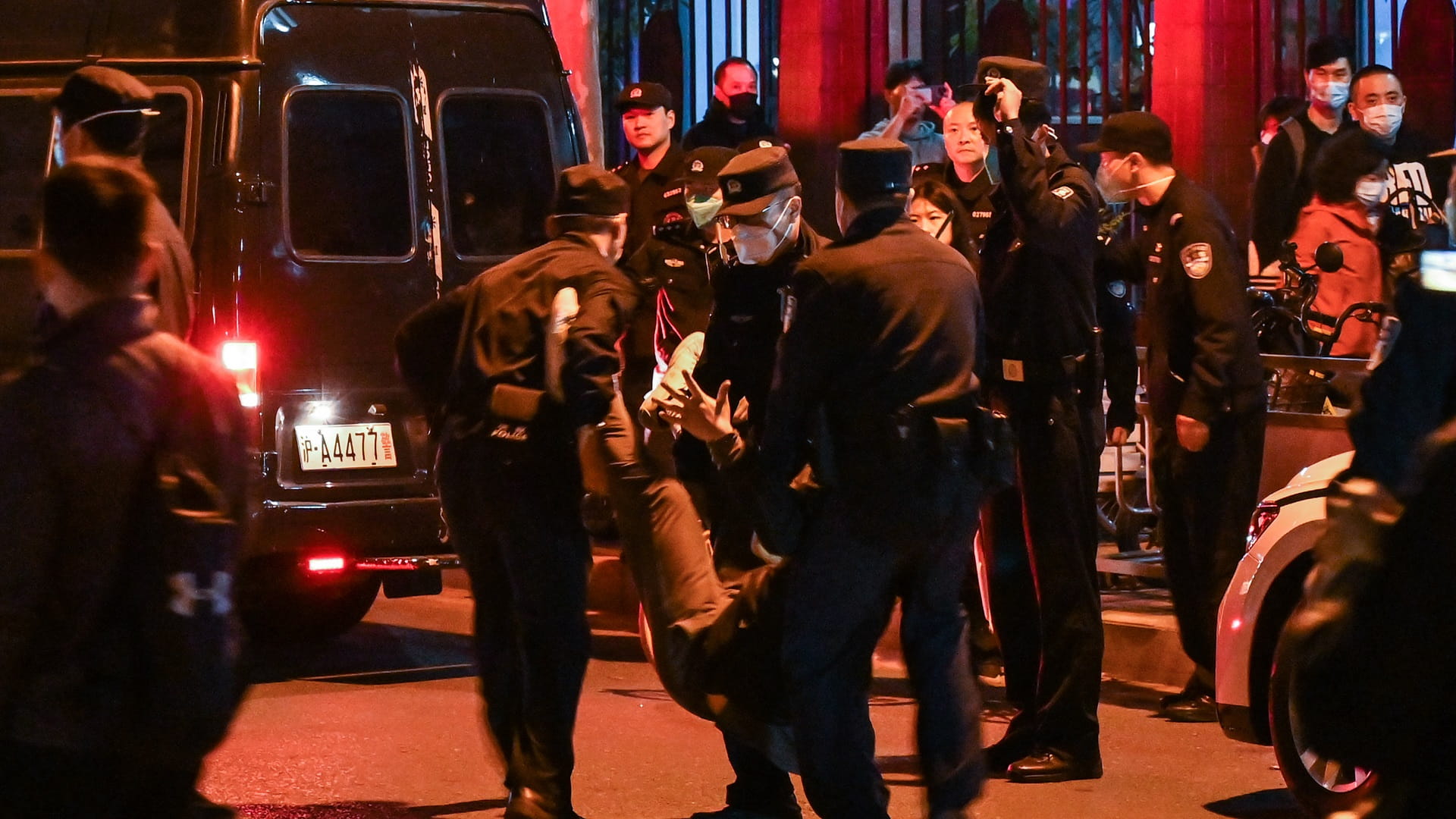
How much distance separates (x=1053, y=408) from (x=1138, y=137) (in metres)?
1.31

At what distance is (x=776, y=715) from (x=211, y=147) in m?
3.87

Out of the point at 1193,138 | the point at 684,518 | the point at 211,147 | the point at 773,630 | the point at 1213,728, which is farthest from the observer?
the point at 1193,138

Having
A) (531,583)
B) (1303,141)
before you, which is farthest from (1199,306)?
(1303,141)

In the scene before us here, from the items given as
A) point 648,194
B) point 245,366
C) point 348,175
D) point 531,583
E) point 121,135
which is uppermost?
point 121,135

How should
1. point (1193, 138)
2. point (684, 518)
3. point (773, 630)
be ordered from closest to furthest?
point (773, 630), point (684, 518), point (1193, 138)

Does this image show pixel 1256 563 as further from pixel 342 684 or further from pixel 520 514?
pixel 342 684

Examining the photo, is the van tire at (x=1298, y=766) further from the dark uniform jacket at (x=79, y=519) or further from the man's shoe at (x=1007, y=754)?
the dark uniform jacket at (x=79, y=519)

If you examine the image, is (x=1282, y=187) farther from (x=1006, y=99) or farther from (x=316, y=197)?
(x=316, y=197)

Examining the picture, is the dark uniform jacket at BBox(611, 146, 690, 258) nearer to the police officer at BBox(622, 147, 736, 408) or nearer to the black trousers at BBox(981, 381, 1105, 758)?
the police officer at BBox(622, 147, 736, 408)

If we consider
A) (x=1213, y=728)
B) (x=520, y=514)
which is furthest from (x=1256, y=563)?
(x=520, y=514)

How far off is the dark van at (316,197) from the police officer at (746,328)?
8.47ft

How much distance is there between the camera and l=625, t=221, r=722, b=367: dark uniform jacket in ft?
29.5

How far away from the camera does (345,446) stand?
8477mm

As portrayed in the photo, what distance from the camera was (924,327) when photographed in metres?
5.18
